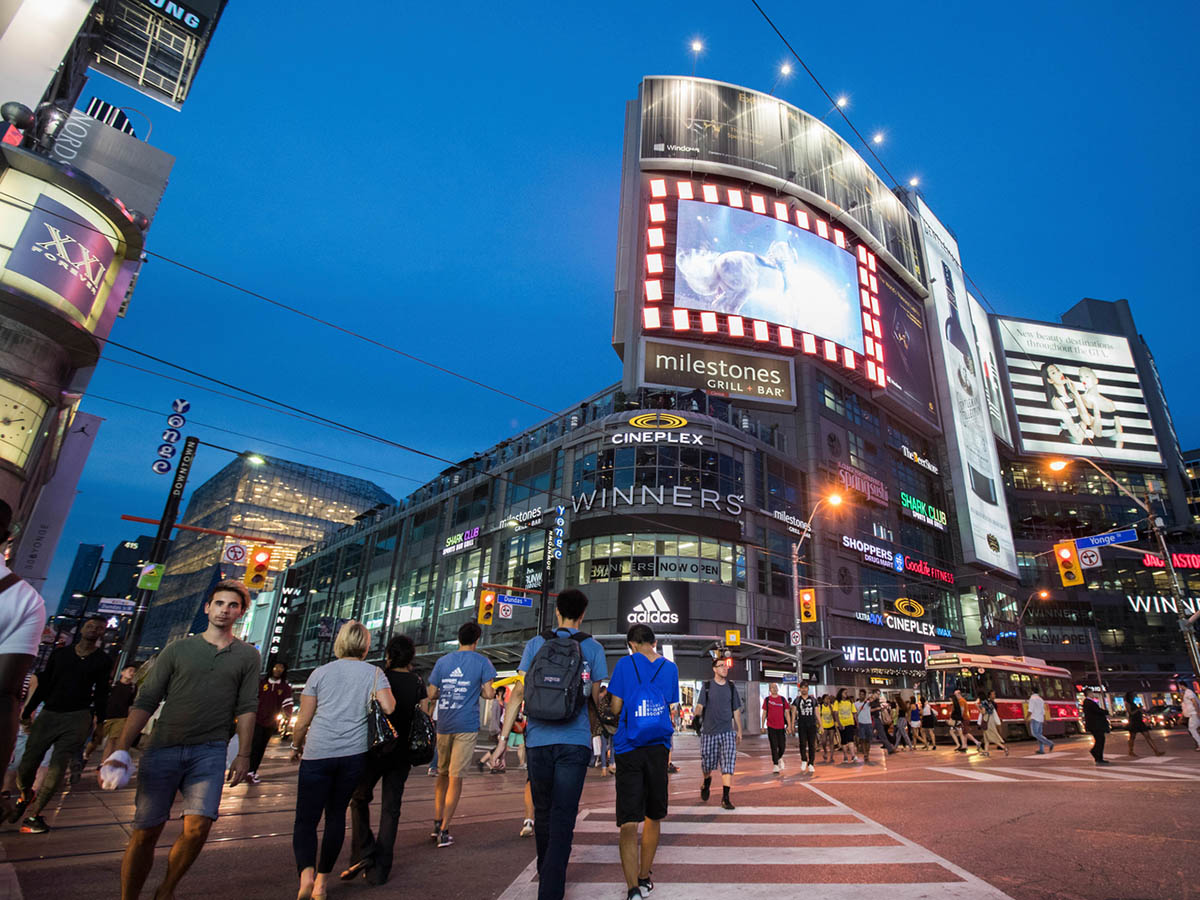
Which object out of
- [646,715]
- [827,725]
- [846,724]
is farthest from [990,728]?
[646,715]

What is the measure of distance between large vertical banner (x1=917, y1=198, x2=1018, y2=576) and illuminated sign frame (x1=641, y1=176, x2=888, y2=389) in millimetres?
12797

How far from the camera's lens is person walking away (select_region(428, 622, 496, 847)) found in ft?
19.7

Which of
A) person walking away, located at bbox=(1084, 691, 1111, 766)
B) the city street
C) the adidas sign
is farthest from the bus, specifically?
the city street

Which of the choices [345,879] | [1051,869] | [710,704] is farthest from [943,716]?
[345,879]

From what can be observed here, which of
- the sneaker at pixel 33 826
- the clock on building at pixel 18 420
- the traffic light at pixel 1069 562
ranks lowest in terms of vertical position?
the sneaker at pixel 33 826

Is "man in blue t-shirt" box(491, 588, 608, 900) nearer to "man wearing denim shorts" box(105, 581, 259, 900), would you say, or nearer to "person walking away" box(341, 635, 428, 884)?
"person walking away" box(341, 635, 428, 884)

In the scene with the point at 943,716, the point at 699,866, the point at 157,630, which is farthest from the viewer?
the point at 157,630

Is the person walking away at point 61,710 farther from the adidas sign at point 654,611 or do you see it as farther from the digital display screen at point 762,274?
the digital display screen at point 762,274

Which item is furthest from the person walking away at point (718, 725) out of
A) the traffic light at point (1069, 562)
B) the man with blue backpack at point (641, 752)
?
the traffic light at point (1069, 562)

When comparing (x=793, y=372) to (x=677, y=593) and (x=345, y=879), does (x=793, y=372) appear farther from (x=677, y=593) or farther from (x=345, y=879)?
(x=345, y=879)

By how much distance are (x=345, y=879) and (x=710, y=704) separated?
17.2 feet

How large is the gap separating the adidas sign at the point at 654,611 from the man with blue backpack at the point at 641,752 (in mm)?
→ 30747

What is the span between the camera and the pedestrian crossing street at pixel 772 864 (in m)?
4.24

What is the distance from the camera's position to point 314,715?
4.60m
